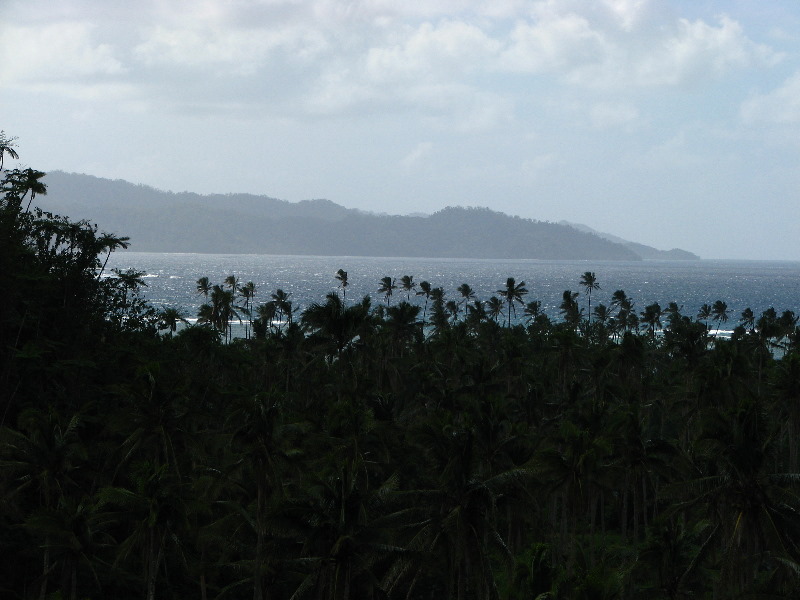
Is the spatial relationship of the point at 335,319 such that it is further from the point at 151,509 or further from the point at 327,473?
the point at 151,509

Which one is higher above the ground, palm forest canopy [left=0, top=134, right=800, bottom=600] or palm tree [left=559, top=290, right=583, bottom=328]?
palm tree [left=559, top=290, right=583, bottom=328]

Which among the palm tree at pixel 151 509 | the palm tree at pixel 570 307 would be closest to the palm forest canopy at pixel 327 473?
the palm tree at pixel 151 509

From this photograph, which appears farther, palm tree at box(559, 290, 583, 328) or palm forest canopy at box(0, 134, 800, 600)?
palm tree at box(559, 290, 583, 328)

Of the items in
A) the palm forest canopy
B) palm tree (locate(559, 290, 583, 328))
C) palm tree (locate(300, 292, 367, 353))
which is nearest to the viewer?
the palm forest canopy

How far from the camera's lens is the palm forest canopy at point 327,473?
120 ft

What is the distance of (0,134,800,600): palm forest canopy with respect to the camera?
36.5 meters

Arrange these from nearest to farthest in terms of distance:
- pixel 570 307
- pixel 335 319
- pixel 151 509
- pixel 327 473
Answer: pixel 151 509
pixel 327 473
pixel 335 319
pixel 570 307

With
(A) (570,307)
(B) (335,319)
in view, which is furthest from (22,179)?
(A) (570,307)

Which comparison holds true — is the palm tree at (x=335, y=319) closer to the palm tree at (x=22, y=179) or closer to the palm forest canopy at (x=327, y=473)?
the palm forest canopy at (x=327, y=473)

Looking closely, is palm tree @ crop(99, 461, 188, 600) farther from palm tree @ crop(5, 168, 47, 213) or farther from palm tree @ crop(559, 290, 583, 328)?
palm tree @ crop(559, 290, 583, 328)

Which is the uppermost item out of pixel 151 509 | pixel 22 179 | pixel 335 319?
pixel 22 179

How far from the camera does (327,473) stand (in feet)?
138

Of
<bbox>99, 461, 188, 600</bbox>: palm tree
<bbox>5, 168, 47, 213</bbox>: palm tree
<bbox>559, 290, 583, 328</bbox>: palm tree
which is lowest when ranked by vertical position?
<bbox>99, 461, 188, 600</bbox>: palm tree

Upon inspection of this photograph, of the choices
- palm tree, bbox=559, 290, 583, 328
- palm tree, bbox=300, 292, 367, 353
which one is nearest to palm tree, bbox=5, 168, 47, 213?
palm tree, bbox=300, 292, 367, 353
